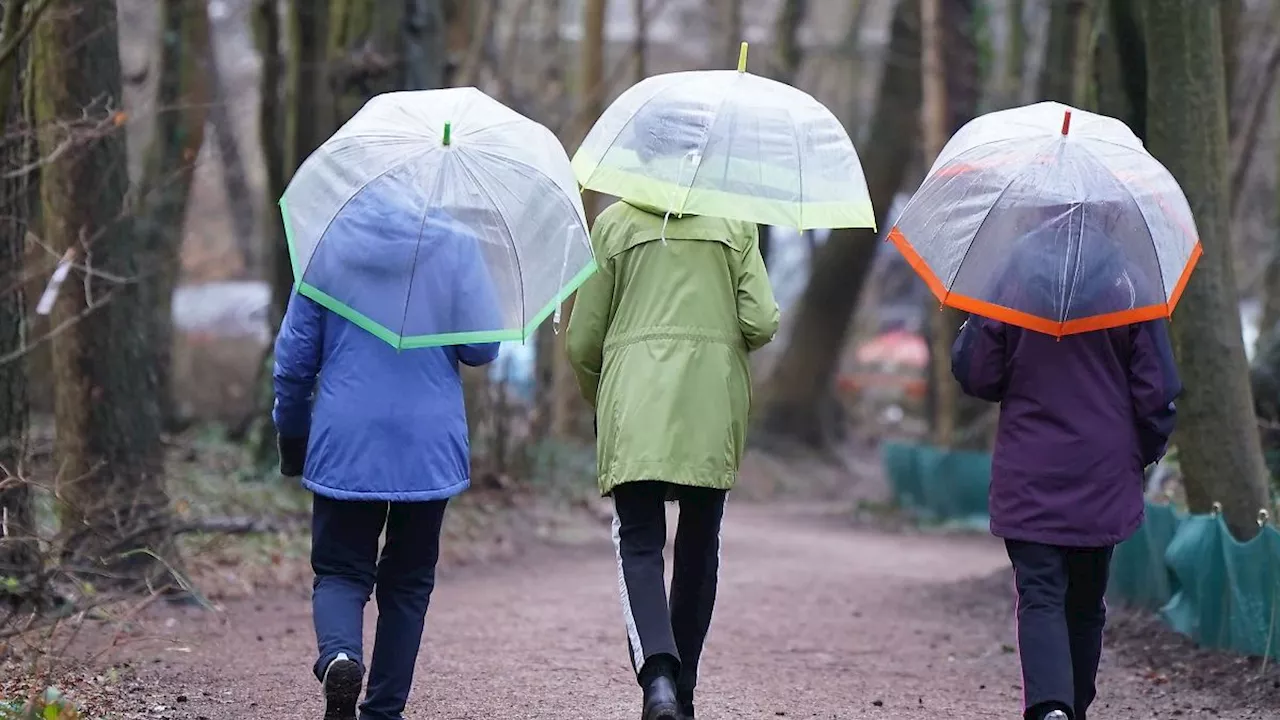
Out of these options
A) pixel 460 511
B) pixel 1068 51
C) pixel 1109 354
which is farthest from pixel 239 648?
pixel 1068 51

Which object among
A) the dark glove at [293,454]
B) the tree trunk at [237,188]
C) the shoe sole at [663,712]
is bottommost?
the tree trunk at [237,188]

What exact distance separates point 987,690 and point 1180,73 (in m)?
3.09

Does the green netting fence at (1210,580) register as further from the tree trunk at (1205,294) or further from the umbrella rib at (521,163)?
the umbrella rib at (521,163)

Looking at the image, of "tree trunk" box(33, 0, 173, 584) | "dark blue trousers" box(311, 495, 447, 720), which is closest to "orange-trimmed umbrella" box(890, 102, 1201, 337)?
"dark blue trousers" box(311, 495, 447, 720)

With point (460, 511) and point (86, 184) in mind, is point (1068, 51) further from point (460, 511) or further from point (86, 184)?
point (86, 184)

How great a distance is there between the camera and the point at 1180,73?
760 cm

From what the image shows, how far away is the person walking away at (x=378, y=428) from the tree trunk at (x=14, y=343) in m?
2.41

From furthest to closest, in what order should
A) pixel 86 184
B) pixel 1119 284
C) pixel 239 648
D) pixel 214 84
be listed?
pixel 214 84, pixel 86 184, pixel 239 648, pixel 1119 284

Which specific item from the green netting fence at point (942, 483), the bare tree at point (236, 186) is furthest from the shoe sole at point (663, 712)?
the bare tree at point (236, 186)

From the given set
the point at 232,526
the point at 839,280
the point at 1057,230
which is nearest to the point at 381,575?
the point at 1057,230

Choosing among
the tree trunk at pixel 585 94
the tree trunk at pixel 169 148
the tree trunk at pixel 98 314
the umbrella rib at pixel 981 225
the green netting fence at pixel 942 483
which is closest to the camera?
the umbrella rib at pixel 981 225

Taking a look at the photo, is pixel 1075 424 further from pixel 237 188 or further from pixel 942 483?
pixel 237 188

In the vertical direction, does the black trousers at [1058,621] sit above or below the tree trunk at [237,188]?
above

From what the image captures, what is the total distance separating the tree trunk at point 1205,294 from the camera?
24.5ft
